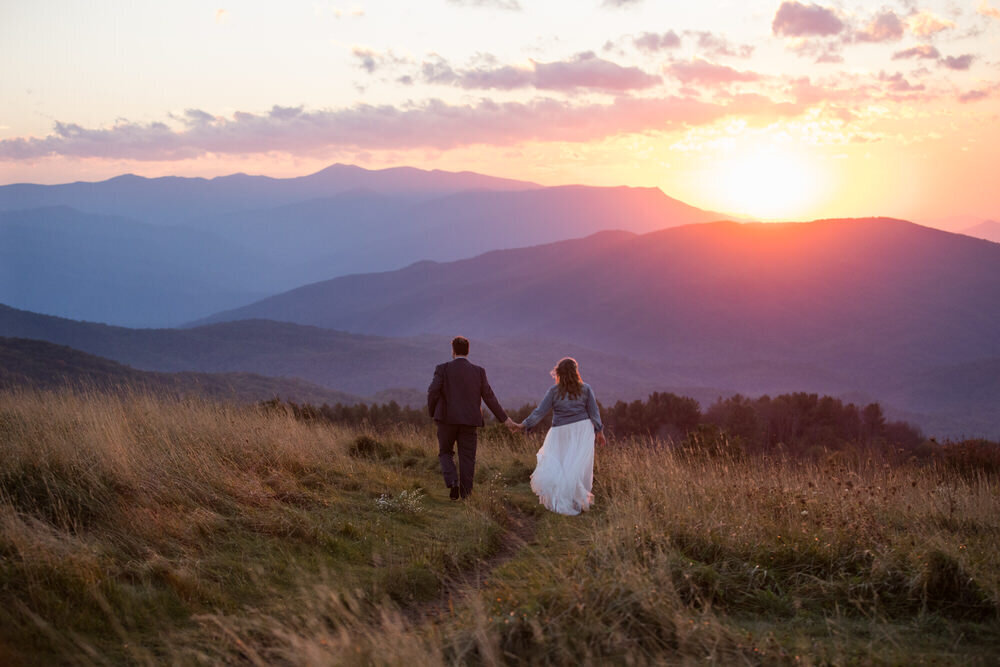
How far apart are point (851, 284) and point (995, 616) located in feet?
504

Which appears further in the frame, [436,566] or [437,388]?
[437,388]

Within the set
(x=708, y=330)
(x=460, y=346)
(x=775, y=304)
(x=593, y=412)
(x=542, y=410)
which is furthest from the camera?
(x=775, y=304)

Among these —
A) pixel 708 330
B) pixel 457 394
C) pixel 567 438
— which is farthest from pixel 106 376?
pixel 708 330

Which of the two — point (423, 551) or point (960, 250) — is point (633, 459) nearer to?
point (423, 551)

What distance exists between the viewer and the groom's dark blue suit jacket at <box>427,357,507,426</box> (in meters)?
9.66

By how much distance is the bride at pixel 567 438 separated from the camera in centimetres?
934

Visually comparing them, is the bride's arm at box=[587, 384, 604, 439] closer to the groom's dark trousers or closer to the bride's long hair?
the bride's long hair

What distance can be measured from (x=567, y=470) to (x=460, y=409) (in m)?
1.61

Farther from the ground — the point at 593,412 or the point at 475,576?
the point at 593,412

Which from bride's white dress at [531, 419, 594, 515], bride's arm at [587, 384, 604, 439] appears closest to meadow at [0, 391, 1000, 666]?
bride's white dress at [531, 419, 594, 515]

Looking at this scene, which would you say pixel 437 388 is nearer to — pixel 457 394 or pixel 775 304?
pixel 457 394

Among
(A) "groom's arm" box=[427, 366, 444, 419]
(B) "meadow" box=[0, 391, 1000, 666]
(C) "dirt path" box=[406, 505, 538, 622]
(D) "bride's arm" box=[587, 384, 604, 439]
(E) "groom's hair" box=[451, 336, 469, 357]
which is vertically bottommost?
(C) "dirt path" box=[406, 505, 538, 622]

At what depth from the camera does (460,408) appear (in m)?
9.66

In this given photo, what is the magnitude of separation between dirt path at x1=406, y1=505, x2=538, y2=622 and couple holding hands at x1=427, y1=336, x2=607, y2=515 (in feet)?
2.06
